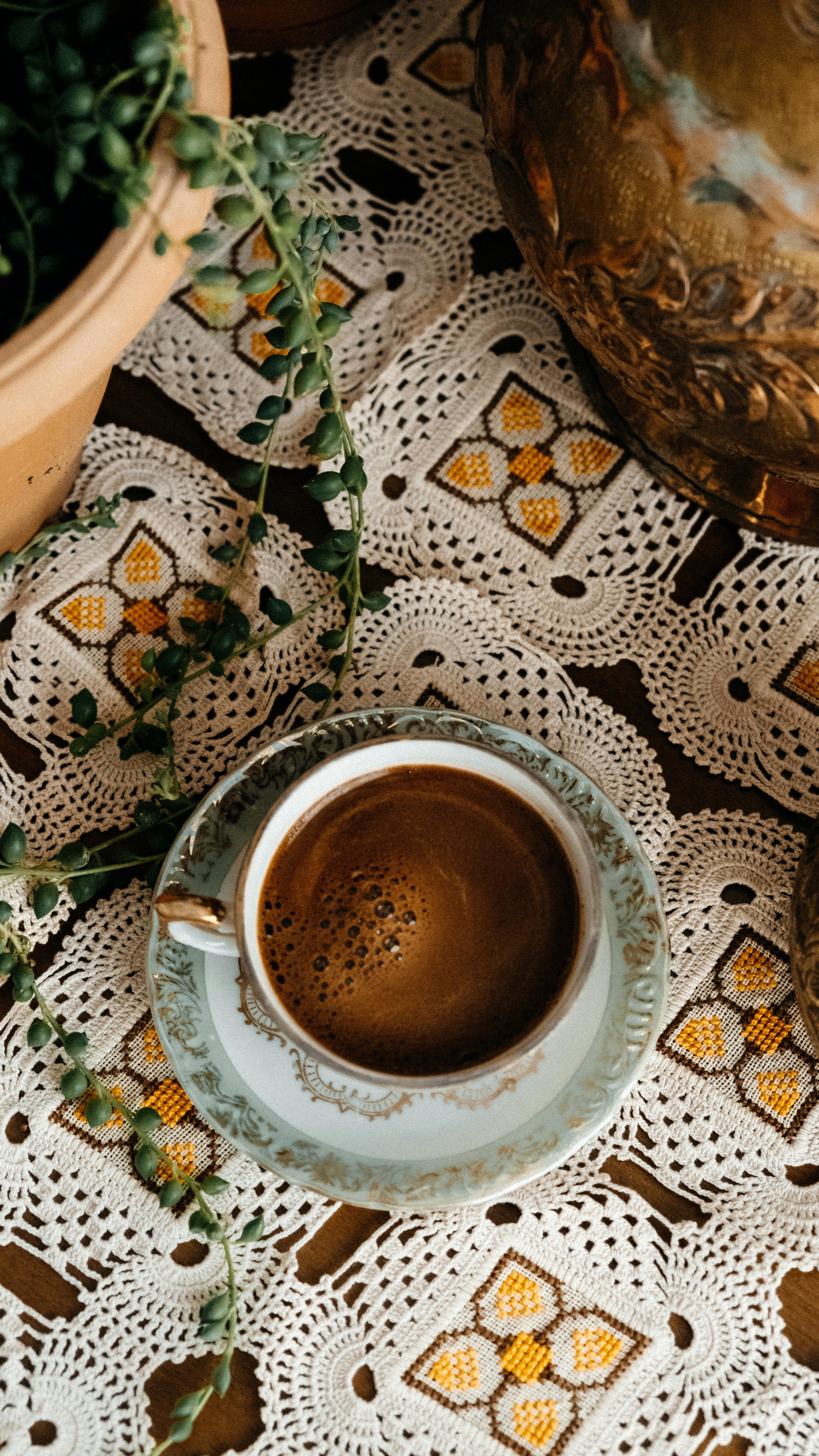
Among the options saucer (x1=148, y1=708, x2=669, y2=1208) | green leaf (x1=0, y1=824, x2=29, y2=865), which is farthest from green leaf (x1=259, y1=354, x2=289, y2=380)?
green leaf (x1=0, y1=824, x2=29, y2=865)

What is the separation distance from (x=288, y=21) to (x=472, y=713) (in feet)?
1.83

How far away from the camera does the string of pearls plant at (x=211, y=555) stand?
523 millimetres

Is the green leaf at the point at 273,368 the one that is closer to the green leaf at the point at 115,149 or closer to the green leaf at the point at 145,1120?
the green leaf at the point at 115,149

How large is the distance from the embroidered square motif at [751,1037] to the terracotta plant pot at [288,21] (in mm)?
766

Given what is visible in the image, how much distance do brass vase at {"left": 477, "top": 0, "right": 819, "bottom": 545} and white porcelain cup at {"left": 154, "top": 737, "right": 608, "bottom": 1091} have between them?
24 cm

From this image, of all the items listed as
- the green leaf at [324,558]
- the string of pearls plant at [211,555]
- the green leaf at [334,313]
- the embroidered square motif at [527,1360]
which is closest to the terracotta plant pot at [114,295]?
the string of pearls plant at [211,555]

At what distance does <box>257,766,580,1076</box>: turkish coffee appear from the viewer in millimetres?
708

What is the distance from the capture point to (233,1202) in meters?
0.77

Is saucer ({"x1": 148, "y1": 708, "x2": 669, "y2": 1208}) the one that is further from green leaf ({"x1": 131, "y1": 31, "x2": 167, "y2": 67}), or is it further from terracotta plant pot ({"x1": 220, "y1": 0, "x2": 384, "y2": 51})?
terracotta plant pot ({"x1": 220, "y1": 0, "x2": 384, "y2": 51})

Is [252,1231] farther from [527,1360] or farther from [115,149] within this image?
[115,149]

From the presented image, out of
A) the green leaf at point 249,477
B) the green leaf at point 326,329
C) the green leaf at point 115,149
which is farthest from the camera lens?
the green leaf at point 249,477

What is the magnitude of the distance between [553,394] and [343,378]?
164mm

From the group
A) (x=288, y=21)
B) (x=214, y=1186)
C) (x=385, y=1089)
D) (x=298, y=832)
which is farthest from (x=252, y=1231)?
(x=288, y=21)

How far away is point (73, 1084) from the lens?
2.43 ft
